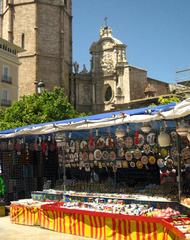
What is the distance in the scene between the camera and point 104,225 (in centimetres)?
779

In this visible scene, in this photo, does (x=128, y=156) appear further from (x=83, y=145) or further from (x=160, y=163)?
(x=83, y=145)

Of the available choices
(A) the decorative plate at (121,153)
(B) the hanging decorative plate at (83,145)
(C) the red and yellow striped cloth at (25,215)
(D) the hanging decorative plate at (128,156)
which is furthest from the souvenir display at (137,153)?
(C) the red and yellow striped cloth at (25,215)

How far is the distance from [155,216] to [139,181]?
299 centimetres

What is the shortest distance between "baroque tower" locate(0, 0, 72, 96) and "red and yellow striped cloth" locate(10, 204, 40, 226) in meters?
33.2

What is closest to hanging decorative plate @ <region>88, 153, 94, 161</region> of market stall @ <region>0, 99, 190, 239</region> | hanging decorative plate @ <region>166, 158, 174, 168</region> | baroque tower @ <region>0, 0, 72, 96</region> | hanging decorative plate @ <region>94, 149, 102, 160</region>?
market stall @ <region>0, 99, 190, 239</region>

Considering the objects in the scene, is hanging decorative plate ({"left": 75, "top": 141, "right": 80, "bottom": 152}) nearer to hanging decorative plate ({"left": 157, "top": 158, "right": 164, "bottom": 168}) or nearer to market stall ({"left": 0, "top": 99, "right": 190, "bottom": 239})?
market stall ({"left": 0, "top": 99, "right": 190, "bottom": 239})

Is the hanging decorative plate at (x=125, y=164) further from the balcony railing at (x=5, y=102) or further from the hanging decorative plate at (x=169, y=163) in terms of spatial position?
the balcony railing at (x=5, y=102)

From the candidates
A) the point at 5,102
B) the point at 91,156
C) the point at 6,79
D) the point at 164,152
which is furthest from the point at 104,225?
the point at 6,79

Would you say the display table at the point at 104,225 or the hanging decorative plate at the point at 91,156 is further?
the hanging decorative plate at the point at 91,156

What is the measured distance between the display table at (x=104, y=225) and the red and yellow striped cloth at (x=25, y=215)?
0.97 feet

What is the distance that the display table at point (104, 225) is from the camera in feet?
22.1

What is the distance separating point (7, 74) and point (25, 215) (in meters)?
27.5

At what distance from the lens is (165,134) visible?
26.3 ft

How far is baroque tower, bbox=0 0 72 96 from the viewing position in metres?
43.6
